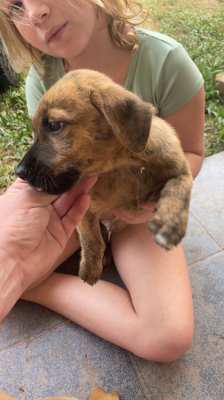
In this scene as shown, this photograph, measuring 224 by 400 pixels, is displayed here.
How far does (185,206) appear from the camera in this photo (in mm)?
1326

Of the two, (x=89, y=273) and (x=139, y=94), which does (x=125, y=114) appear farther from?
(x=89, y=273)

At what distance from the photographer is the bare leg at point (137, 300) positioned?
168 centimetres

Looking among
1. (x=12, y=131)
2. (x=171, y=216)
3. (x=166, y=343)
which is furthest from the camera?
(x=12, y=131)

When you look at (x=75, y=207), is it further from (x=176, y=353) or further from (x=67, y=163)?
(x=176, y=353)

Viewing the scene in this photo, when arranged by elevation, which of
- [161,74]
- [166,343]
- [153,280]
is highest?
[161,74]

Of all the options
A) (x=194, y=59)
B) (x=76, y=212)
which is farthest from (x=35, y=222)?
(x=194, y=59)

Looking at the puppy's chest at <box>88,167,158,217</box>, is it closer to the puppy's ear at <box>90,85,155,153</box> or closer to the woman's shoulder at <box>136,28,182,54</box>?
the puppy's ear at <box>90,85,155,153</box>

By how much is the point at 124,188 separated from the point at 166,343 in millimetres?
643

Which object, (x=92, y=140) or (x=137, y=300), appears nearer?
(x=92, y=140)

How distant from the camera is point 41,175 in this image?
3.82 ft

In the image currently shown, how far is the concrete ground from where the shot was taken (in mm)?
1689

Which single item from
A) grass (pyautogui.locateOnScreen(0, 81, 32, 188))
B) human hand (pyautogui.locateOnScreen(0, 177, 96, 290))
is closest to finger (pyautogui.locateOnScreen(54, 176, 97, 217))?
human hand (pyautogui.locateOnScreen(0, 177, 96, 290))

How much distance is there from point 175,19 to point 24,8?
2510 millimetres

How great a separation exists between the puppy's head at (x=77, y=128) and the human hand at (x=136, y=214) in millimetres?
428
